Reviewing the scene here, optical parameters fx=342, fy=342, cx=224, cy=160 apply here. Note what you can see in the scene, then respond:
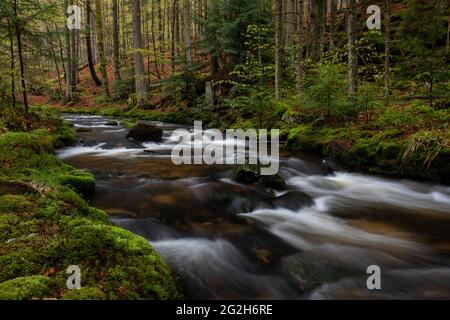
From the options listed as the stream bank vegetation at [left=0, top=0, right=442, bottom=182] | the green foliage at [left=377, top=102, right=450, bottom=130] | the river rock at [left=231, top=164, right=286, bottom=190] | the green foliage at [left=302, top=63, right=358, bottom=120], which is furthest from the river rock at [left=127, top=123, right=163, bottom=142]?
the green foliage at [left=377, top=102, right=450, bottom=130]

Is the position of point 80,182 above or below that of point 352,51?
below

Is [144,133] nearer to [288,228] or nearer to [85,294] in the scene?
[288,228]

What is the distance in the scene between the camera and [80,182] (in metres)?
6.32

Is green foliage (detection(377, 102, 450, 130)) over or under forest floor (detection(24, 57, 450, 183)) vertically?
over

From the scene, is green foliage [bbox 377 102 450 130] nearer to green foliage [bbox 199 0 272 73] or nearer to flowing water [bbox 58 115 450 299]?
flowing water [bbox 58 115 450 299]

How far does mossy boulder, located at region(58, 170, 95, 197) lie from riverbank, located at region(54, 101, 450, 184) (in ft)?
20.2

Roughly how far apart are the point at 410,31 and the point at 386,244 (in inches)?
511

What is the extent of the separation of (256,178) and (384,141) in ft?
Result: 12.0

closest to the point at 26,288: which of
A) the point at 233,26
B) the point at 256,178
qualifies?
the point at 256,178

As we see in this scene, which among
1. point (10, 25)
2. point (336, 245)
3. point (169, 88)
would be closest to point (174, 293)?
point (336, 245)

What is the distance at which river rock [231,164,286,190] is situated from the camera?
756 centimetres

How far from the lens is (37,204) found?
4.30 metres
